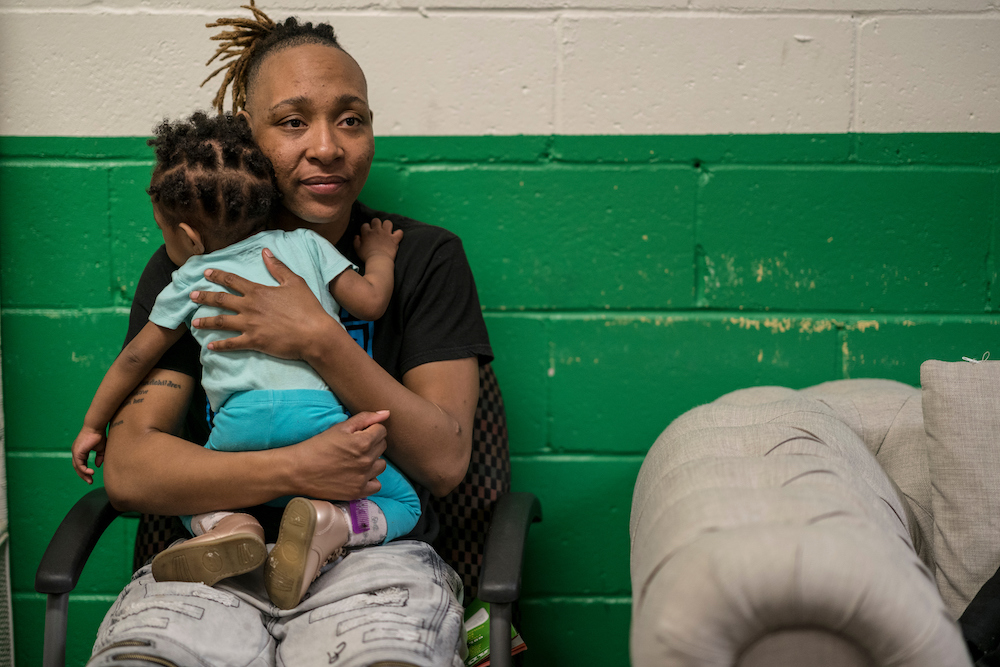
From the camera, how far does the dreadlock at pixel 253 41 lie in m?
1.52

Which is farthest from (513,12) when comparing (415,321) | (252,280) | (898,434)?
(898,434)

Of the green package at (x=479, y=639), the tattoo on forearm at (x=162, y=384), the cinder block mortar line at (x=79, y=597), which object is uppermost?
the tattoo on forearm at (x=162, y=384)

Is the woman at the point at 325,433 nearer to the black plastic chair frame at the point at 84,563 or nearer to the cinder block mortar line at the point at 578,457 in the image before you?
the black plastic chair frame at the point at 84,563

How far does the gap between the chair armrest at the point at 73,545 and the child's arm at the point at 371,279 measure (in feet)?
1.97

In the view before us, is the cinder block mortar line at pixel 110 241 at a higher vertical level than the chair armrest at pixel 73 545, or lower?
higher

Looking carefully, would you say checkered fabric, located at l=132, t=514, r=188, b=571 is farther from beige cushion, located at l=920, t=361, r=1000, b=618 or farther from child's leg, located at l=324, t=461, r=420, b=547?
beige cushion, located at l=920, t=361, r=1000, b=618

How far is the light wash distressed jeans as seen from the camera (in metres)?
1.09

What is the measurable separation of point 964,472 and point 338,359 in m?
1.16

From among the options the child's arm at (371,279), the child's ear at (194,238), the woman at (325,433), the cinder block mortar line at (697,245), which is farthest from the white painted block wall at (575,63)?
the child's ear at (194,238)

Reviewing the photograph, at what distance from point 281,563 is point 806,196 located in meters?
1.46

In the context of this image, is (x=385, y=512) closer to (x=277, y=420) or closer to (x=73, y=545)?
(x=277, y=420)

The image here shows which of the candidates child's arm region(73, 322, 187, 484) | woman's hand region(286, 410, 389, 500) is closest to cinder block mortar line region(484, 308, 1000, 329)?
woman's hand region(286, 410, 389, 500)

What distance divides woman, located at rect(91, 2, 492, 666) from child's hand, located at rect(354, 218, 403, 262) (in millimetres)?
26

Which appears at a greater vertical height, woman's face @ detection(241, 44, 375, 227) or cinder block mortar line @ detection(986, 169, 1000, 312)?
woman's face @ detection(241, 44, 375, 227)
